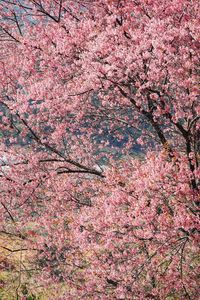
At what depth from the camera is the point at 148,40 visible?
5508mm

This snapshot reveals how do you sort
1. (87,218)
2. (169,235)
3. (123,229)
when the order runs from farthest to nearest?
(87,218), (123,229), (169,235)

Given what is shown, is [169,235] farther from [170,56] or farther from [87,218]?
[170,56]

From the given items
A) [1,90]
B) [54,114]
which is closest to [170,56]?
[54,114]

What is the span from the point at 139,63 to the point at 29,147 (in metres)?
4.29

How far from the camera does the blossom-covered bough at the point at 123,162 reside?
18.3ft

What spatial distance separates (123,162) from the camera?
942 centimetres

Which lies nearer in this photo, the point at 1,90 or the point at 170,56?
the point at 170,56

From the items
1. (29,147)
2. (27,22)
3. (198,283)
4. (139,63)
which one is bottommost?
(198,283)

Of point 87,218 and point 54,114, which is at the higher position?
point 54,114

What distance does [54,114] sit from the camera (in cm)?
886

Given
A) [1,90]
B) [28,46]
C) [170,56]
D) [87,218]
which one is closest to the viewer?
[170,56]

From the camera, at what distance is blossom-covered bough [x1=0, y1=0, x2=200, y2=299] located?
558 cm

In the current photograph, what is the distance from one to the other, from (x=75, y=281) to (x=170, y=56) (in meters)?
5.00

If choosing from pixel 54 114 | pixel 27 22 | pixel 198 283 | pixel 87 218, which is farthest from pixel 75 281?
pixel 27 22
